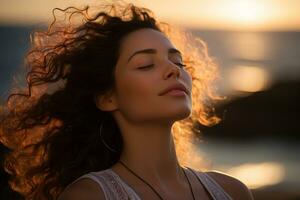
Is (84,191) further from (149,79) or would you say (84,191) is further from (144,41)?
(144,41)

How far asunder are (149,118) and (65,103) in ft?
1.50

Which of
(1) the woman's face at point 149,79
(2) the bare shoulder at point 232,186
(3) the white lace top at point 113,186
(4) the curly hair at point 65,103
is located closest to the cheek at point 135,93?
(1) the woman's face at point 149,79

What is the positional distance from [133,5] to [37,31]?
388 mm

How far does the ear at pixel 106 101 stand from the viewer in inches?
127

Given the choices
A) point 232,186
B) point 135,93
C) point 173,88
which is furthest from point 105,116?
point 232,186

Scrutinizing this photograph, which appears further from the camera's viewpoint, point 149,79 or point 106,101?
point 106,101

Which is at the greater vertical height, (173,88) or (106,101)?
(173,88)

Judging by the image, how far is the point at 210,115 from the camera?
3.88 metres

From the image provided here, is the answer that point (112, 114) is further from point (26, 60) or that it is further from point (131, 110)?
point (26, 60)

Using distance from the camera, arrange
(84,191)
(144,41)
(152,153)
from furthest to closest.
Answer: (144,41)
(152,153)
(84,191)

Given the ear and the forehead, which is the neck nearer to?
the ear

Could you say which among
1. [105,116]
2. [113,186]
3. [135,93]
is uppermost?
[135,93]

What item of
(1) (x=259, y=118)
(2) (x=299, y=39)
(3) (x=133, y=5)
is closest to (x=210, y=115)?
(3) (x=133, y=5)

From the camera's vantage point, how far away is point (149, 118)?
3.04 m
